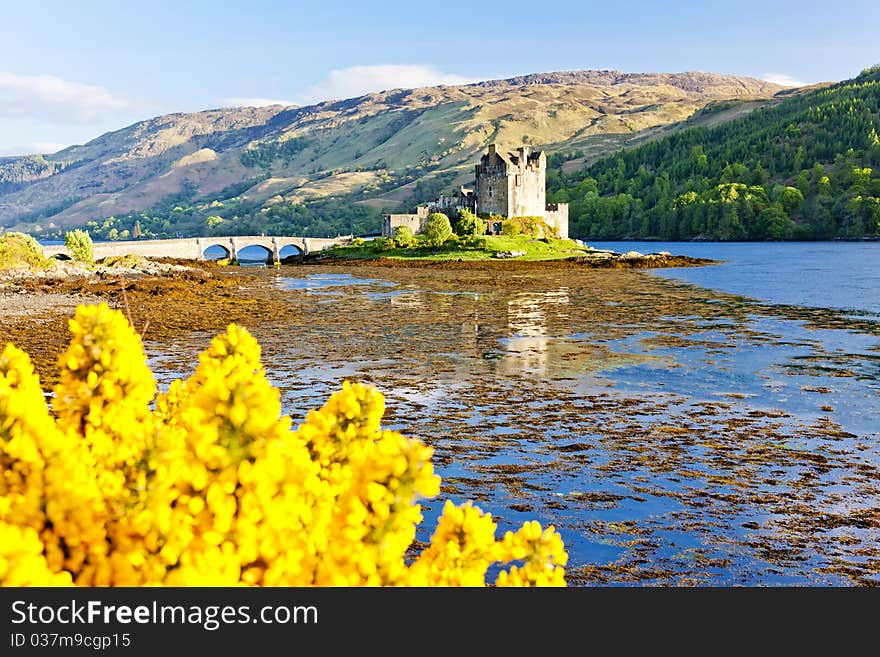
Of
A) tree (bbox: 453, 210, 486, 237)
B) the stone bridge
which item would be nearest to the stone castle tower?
tree (bbox: 453, 210, 486, 237)

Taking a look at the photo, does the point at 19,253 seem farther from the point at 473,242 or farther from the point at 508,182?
the point at 508,182

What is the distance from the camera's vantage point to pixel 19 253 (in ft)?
308

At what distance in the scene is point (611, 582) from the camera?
14.5m

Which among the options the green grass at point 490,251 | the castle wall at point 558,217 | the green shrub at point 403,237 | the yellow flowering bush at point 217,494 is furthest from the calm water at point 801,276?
the yellow flowering bush at point 217,494

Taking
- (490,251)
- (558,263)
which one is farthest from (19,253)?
(558,263)

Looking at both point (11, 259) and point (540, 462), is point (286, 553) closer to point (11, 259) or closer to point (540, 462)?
point (540, 462)

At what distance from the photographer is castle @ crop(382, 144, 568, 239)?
445 feet

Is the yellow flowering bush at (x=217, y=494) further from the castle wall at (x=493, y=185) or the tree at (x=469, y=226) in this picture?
the castle wall at (x=493, y=185)

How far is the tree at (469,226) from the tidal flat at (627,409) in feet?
218

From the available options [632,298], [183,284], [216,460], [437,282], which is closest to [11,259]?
[183,284]

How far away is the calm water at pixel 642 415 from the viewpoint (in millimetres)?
16359

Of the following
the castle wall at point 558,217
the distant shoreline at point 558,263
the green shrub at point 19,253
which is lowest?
the distant shoreline at point 558,263

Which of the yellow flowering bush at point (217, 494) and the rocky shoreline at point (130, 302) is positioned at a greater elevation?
the yellow flowering bush at point (217, 494)

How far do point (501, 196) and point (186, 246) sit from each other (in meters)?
55.6
